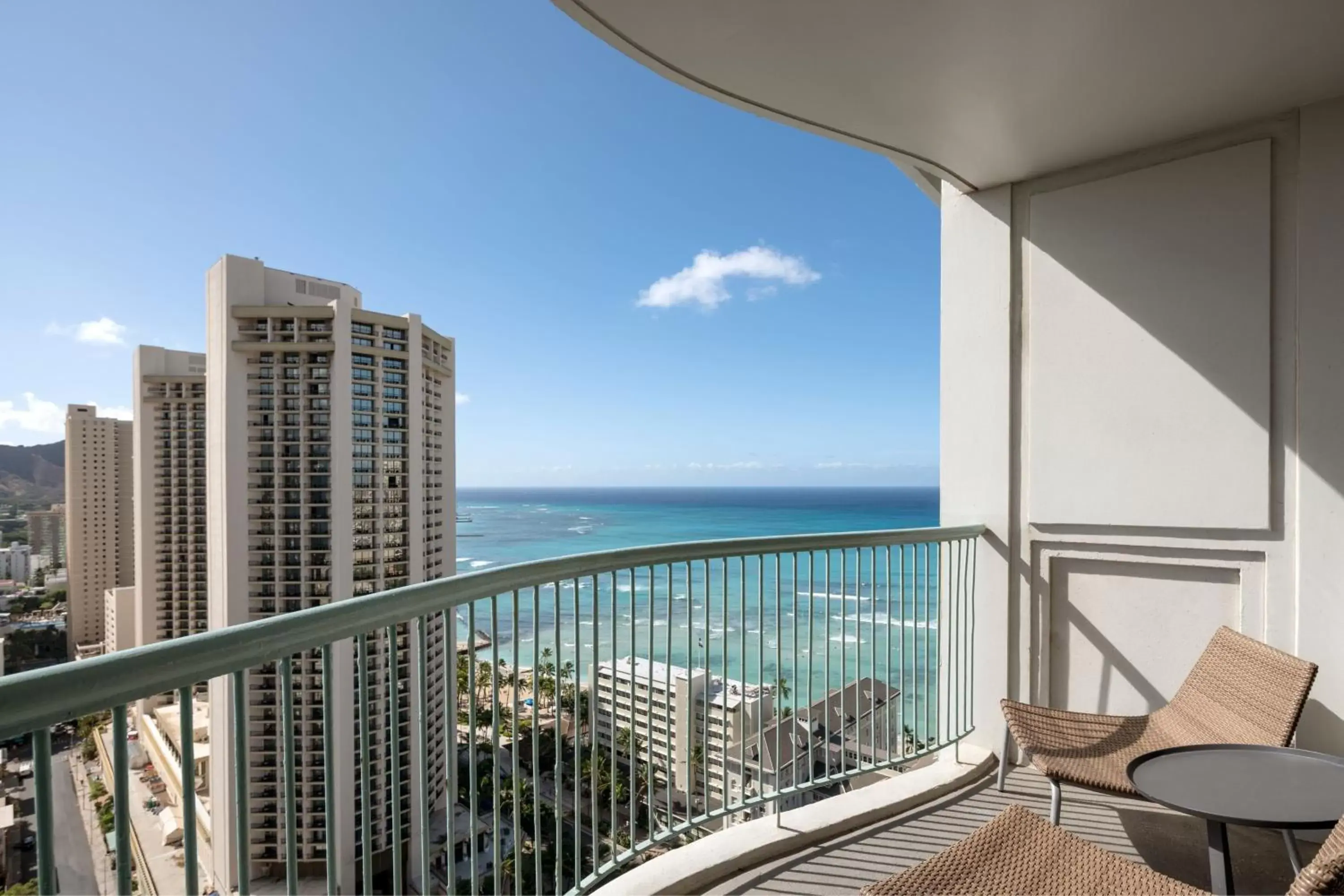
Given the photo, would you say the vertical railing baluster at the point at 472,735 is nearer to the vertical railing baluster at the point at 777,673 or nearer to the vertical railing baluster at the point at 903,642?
the vertical railing baluster at the point at 777,673

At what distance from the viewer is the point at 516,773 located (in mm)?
1943

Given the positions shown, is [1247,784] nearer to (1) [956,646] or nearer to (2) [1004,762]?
(2) [1004,762]

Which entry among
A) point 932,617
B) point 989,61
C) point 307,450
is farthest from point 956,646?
point 307,450

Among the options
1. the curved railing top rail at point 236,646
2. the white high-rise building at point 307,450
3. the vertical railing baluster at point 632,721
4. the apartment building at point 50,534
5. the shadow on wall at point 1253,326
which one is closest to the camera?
the curved railing top rail at point 236,646

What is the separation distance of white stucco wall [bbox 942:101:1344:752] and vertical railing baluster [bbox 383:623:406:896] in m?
2.83

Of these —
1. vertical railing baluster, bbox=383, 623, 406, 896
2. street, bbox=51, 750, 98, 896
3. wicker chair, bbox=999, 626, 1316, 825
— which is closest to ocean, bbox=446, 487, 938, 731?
vertical railing baluster, bbox=383, 623, 406, 896

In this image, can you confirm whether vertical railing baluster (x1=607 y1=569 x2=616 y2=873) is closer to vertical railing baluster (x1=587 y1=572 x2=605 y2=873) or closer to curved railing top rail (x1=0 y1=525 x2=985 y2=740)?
vertical railing baluster (x1=587 y1=572 x2=605 y2=873)

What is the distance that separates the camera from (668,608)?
246 centimetres

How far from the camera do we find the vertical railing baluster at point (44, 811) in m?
0.84

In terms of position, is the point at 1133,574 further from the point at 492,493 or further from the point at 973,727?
the point at 492,493

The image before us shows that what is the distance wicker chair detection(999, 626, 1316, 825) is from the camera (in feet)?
7.32

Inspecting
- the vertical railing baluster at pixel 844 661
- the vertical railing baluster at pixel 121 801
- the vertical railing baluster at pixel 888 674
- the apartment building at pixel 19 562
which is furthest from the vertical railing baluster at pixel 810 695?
the apartment building at pixel 19 562

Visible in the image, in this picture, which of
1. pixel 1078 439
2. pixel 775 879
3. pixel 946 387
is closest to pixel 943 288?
pixel 946 387

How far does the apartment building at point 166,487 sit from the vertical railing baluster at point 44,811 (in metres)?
25.3
